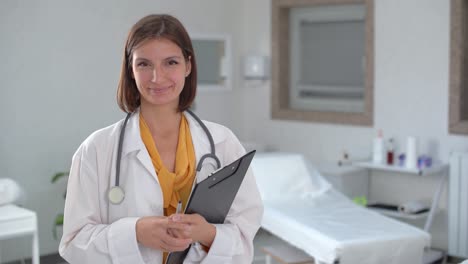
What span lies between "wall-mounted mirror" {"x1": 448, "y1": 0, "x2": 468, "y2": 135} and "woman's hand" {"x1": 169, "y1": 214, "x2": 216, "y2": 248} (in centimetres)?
348

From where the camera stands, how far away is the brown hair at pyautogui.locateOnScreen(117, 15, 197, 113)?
60.5 inches

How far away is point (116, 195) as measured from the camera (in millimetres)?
1527

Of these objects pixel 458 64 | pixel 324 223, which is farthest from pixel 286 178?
pixel 458 64

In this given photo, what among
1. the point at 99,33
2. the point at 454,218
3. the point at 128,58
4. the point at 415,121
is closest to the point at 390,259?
the point at 454,218

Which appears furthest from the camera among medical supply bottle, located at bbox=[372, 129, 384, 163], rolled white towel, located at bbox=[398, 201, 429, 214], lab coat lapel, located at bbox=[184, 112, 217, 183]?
medical supply bottle, located at bbox=[372, 129, 384, 163]

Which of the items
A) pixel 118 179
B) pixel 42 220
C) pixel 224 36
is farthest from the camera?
pixel 224 36

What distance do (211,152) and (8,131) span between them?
328 cm

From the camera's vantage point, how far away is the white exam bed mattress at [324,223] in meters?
3.49

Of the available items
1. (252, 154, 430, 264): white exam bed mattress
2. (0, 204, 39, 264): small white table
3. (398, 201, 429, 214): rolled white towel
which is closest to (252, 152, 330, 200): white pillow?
(252, 154, 430, 264): white exam bed mattress

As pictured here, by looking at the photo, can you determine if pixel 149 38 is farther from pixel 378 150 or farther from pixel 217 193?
pixel 378 150

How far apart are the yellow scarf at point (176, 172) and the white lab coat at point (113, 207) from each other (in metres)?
0.02

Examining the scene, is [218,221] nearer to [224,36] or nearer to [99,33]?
[99,33]

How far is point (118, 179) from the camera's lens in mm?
1544

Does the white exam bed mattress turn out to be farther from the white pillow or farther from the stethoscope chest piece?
the stethoscope chest piece
